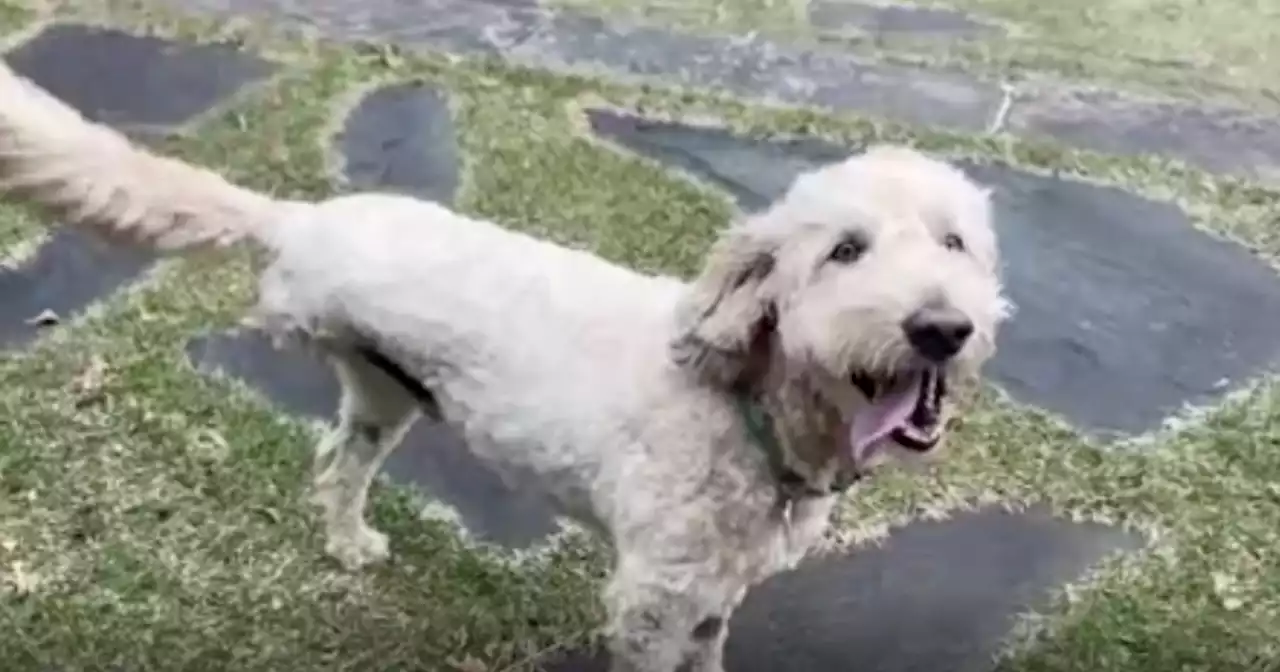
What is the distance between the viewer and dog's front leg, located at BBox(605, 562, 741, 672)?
234cm

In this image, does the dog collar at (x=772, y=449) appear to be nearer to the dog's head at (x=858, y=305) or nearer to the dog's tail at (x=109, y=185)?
the dog's head at (x=858, y=305)

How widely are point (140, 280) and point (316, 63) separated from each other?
3.50 ft

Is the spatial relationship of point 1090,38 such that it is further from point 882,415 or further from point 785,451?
point 882,415

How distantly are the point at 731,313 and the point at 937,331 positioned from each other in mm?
292

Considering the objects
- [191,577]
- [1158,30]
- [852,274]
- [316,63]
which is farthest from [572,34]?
[852,274]

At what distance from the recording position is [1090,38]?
4918mm

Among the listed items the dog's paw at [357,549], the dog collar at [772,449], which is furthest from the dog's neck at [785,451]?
the dog's paw at [357,549]

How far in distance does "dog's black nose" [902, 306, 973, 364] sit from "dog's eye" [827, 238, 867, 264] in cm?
14

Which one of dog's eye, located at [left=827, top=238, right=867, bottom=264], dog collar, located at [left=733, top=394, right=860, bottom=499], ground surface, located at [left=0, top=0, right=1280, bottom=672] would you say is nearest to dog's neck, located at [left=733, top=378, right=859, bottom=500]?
dog collar, located at [left=733, top=394, right=860, bottom=499]

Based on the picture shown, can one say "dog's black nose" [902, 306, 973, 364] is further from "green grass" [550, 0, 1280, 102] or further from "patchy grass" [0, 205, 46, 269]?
"green grass" [550, 0, 1280, 102]

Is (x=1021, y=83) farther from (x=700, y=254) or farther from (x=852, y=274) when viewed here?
(x=852, y=274)

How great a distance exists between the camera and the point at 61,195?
7.89ft

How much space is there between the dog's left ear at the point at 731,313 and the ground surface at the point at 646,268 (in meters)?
0.50

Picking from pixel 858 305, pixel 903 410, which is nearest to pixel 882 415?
pixel 903 410
